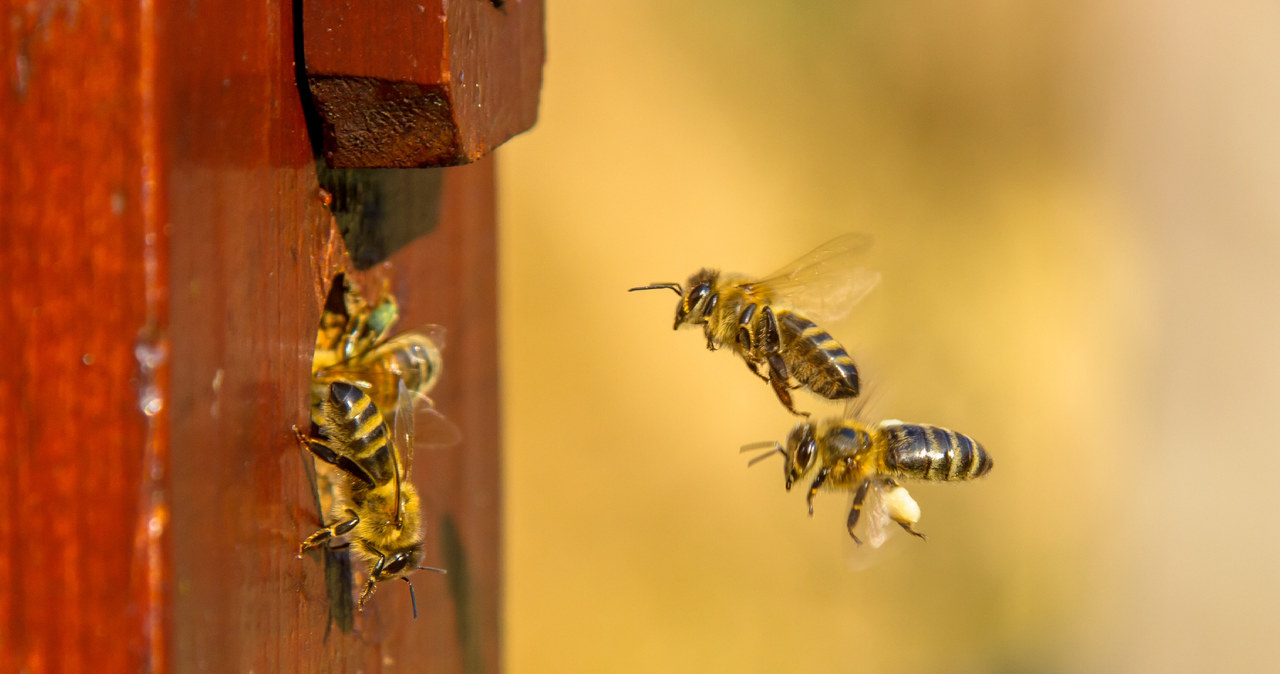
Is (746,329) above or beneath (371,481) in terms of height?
above

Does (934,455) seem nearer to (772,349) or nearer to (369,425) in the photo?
(772,349)

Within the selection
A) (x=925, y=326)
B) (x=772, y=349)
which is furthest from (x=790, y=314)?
(x=925, y=326)

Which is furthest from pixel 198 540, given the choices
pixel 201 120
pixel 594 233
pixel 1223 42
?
pixel 1223 42

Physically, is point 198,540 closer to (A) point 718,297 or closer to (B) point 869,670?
(A) point 718,297

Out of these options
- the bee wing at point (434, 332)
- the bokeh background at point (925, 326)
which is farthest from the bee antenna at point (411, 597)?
the bokeh background at point (925, 326)

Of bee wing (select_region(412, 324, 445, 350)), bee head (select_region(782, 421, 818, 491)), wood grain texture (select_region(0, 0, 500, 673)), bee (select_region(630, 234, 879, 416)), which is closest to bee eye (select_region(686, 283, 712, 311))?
bee (select_region(630, 234, 879, 416))

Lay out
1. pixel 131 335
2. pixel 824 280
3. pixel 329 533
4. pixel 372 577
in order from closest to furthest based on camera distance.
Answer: pixel 131 335 < pixel 329 533 < pixel 372 577 < pixel 824 280

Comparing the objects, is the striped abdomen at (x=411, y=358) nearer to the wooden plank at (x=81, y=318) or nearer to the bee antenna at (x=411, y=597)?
the bee antenna at (x=411, y=597)

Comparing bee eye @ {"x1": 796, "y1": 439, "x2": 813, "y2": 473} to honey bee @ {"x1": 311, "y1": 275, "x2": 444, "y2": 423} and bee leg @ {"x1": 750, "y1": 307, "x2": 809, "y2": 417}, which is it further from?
honey bee @ {"x1": 311, "y1": 275, "x2": 444, "y2": 423}
